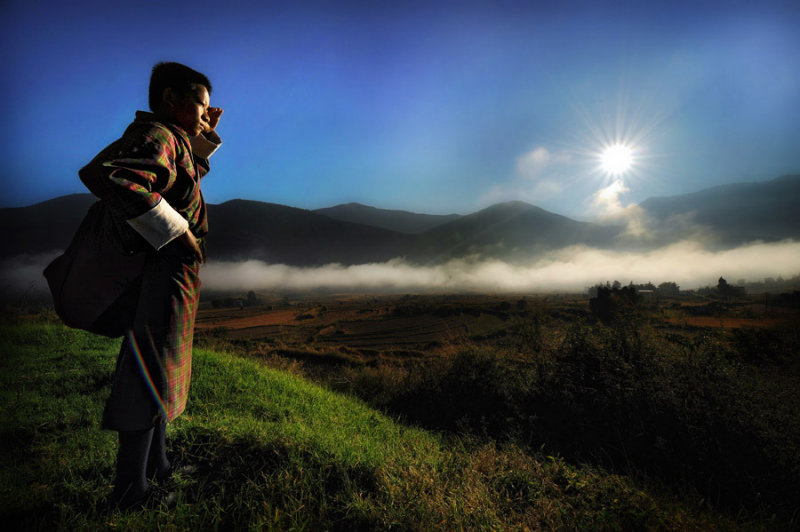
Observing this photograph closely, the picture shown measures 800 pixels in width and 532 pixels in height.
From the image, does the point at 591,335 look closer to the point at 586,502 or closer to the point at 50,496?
the point at 586,502

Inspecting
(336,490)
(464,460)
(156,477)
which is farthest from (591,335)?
(156,477)

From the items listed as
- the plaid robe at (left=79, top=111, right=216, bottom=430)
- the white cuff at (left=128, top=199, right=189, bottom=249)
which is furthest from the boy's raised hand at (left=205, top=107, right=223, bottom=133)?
the white cuff at (left=128, top=199, right=189, bottom=249)

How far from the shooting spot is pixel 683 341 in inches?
220

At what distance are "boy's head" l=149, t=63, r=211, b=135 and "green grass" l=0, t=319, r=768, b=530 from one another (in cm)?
223

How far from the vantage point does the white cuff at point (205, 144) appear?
2150 millimetres

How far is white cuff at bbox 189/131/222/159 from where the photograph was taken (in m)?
2.15

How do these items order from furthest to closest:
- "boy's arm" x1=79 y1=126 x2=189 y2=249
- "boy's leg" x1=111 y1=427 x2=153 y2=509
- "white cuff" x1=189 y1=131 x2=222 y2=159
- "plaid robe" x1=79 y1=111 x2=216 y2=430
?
"white cuff" x1=189 y1=131 x2=222 y2=159 < "boy's leg" x1=111 y1=427 x2=153 y2=509 < "plaid robe" x1=79 y1=111 x2=216 y2=430 < "boy's arm" x1=79 y1=126 x2=189 y2=249

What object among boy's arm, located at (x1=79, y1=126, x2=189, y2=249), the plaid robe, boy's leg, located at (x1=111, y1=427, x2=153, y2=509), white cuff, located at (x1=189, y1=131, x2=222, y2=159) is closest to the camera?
boy's arm, located at (x1=79, y1=126, x2=189, y2=249)

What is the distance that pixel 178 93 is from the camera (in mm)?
1935

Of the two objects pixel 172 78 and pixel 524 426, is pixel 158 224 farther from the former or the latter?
pixel 524 426

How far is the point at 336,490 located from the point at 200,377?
3286 mm

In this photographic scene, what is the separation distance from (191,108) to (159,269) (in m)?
0.94

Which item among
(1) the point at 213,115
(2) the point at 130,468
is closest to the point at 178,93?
(1) the point at 213,115

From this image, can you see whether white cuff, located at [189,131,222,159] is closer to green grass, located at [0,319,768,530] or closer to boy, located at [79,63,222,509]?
boy, located at [79,63,222,509]
